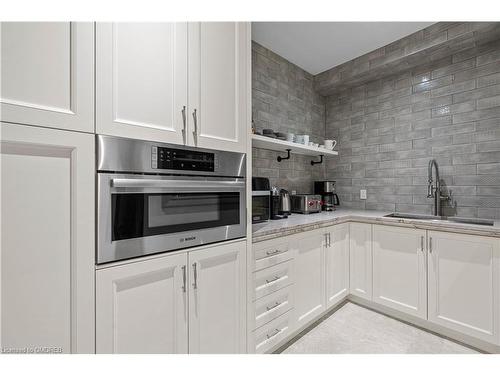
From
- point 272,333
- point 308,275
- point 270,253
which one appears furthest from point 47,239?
A: point 308,275

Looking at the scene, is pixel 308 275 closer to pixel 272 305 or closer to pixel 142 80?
pixel 272 305

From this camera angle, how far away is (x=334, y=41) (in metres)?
2.25

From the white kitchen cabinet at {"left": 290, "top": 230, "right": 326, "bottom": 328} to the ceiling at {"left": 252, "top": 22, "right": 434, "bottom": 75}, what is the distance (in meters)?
1.81

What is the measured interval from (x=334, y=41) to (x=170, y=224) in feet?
7.63

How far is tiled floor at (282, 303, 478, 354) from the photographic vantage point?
165 centimetres

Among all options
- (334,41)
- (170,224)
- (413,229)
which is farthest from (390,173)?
(170,224)

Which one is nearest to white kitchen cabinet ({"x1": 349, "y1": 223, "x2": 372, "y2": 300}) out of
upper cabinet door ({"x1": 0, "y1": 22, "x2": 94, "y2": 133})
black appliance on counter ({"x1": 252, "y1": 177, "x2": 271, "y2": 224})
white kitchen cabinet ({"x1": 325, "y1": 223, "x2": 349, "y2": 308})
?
white kitchen cabinet ({"x1": 325, "y1": 223, "x2": 349, "y2": 308})

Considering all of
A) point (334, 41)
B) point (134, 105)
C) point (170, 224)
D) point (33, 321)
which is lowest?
point (33, 321)

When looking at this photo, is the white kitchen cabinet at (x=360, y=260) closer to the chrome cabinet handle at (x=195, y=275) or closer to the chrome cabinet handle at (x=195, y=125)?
the chrome cabinet handle at (x=195, y=275)

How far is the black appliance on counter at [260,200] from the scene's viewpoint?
1.77 meters

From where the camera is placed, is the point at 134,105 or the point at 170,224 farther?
the point at 170,224

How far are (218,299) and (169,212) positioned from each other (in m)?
0.55

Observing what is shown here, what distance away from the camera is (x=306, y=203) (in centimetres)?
239
